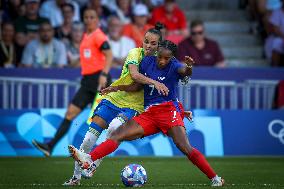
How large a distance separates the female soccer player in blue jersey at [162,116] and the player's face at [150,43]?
213 mm

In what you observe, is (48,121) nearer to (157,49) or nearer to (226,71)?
(226,71)

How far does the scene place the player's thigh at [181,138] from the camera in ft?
40.2

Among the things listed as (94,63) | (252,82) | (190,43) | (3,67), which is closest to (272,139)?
(252,82)

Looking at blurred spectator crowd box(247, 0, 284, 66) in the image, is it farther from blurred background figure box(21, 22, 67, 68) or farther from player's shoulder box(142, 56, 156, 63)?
player's shoulder box(142, 56, 156, 63)

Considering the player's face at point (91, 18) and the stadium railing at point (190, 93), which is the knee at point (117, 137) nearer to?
the player's face at point (91, 18)

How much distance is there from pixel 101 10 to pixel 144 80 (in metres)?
10.4

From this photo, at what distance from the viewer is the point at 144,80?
12.3 metres

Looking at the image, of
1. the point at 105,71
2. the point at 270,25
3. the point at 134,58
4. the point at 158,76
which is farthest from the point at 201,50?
the point at 158,76

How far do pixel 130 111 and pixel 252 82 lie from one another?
300 inches

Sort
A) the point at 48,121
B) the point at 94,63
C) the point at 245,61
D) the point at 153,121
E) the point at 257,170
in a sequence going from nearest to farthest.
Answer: the point at 153,121
the point at 257,170
the point at 94,63
the point at 48,121
the point at 245,61

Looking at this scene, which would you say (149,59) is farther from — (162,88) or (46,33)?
(46,33)

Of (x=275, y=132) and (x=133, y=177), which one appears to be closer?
(x=133, y=177)

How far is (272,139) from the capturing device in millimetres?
19438

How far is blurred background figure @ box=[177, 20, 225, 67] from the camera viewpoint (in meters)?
20.9
